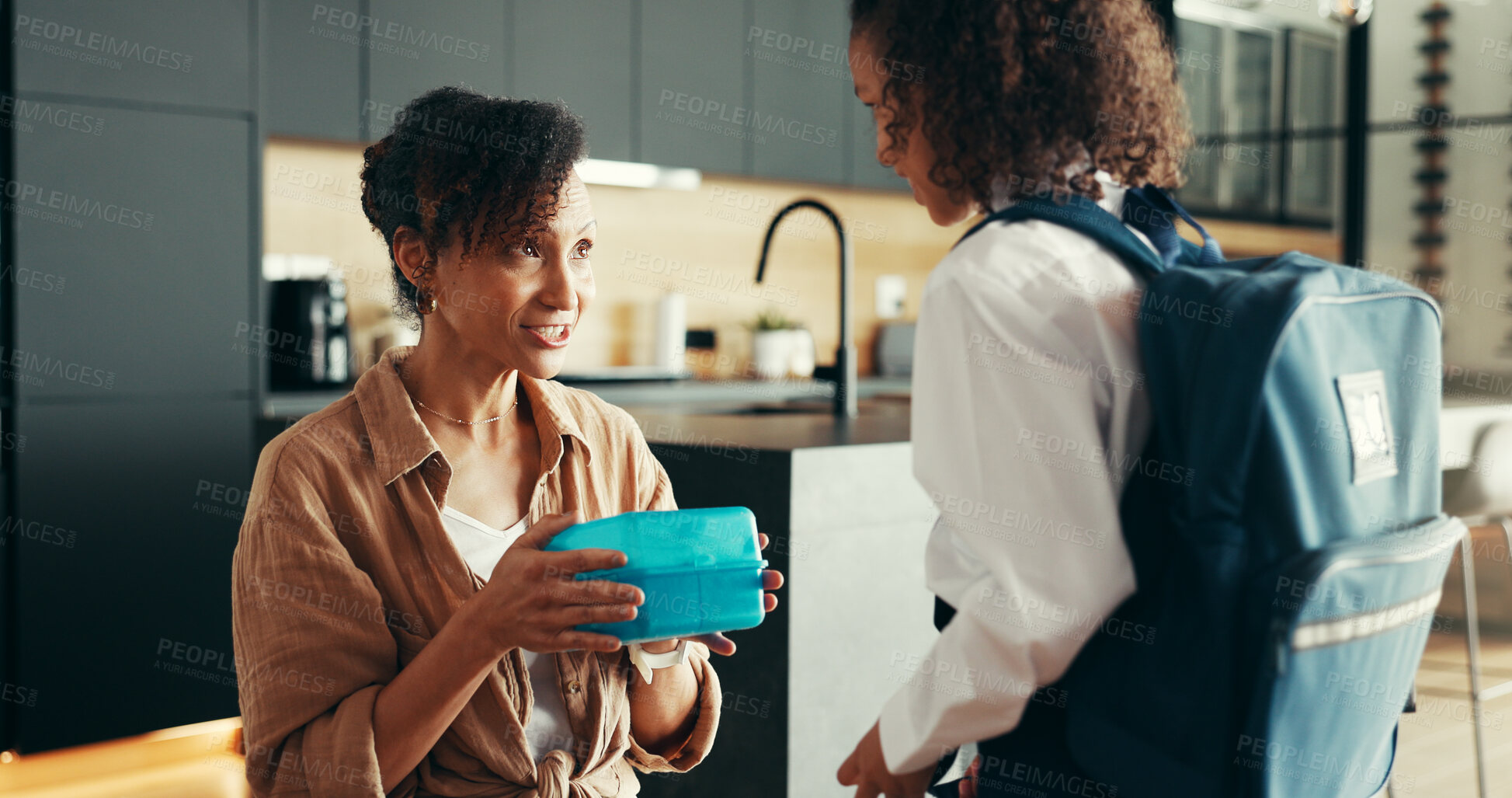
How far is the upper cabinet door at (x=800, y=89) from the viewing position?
4285 mm

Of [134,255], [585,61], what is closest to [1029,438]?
[134,255]

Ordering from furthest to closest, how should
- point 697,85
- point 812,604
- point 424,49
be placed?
point 697,85
point 424,49
point 812,604

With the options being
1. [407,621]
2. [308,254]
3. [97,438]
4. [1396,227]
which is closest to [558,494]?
[407,621]

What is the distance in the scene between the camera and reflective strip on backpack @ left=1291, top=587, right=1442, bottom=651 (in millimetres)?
735

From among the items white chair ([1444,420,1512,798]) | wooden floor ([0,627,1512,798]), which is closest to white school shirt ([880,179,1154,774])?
white chair ([1444,420,1512,798])

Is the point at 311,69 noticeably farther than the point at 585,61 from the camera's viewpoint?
No

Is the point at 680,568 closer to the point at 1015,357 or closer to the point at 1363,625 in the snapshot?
the point at 1015,357

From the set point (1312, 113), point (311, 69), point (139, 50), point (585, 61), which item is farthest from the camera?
point (1312, 113)

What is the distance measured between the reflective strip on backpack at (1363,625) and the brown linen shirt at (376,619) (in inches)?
26.0

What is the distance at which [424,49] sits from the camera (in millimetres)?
3475

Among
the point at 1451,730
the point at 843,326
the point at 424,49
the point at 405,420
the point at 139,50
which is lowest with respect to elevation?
the point at 1451,730

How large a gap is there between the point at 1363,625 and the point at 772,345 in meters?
3.80

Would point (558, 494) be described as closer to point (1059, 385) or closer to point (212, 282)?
point (1059, 385)

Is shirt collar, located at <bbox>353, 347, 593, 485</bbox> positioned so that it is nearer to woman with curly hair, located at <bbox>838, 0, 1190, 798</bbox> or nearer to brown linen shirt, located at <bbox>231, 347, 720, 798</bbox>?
brown linen shirt, located at <bbox>231, 347, 720, 798</bbox>
